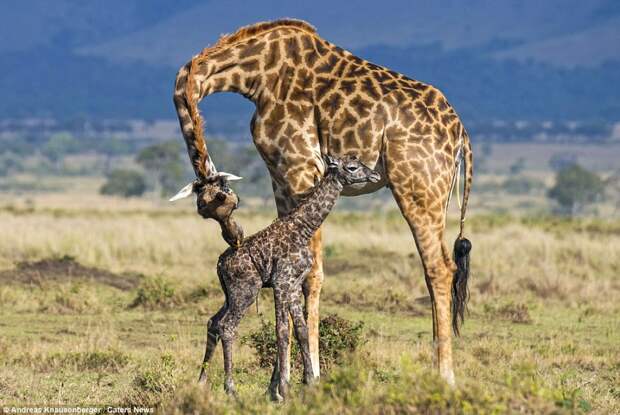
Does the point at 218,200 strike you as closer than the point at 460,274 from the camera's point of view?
Yes

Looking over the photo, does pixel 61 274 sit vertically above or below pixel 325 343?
below

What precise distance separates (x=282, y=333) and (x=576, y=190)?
276ft

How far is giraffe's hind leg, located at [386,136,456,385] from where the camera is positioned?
997cm

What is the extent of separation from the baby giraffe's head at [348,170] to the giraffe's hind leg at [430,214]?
421mm

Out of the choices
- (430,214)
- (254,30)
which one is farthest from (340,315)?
(430,214)

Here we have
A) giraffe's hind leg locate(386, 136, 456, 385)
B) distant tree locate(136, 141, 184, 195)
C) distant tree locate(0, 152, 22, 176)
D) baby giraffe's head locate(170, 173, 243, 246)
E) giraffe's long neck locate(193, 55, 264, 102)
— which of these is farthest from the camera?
distant tree locate(0, 152, 22, 176)

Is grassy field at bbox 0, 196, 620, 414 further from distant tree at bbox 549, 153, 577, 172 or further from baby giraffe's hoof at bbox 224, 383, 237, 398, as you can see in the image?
distant tree at bbox 549, 153, 577, 172

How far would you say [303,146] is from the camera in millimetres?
10211

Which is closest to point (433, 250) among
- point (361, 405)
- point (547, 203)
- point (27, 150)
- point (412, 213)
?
point (412, 213)

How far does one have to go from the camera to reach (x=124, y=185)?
289 feet

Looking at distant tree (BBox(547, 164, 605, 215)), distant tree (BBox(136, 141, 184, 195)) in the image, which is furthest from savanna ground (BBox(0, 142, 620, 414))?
distant tree (BBox(136, 141, 184, 195))

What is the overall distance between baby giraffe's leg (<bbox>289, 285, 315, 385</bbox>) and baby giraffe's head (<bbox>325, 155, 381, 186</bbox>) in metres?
0.93

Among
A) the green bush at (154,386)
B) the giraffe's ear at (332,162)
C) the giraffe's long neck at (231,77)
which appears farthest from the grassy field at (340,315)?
the giraffe's long neck at (231,77)

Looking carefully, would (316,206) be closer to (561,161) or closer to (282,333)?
(282,333)
